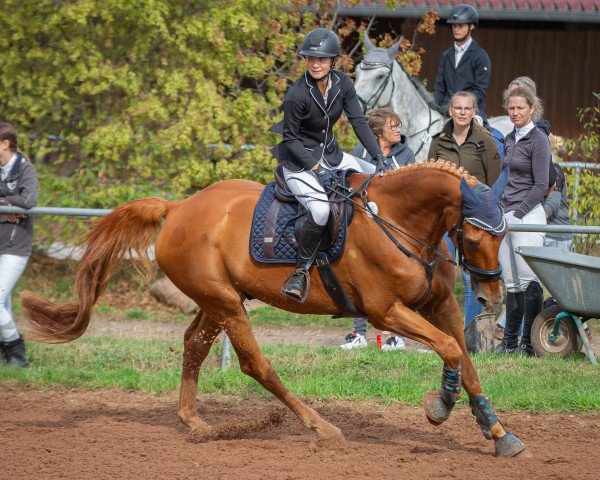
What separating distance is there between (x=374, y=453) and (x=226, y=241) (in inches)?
73.0

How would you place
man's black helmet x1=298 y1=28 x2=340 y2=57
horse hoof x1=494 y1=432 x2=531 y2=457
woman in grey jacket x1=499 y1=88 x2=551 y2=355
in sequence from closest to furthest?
horse hoof x1=494 y1=432 x2=531 y2=457 → man's black helmet x1=298 y1=28 x2=340 y2=57 → woman in grey jacket x1=499 y1=88 x2=551 y2=355

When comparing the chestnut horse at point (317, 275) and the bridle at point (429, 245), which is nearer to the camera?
the bridle at point (429, 245)

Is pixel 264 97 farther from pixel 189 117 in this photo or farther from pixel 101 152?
pixel 101 152

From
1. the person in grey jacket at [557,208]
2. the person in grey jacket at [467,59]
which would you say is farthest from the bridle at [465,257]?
the person in grey jacket at [467,59]

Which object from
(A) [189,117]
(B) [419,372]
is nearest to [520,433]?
(B) [419,372]

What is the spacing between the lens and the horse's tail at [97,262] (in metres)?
7.75

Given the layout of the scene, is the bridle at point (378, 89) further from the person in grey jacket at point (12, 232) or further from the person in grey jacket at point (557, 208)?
the person in grey jacket at point (12, 232)

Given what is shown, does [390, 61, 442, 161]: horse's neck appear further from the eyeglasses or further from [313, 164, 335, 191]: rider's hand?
[313, 164, 335, 191]: rider's hand

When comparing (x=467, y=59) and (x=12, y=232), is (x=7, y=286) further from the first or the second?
(x=467, y=59)

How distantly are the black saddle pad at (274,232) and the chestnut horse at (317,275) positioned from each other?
0.29ft

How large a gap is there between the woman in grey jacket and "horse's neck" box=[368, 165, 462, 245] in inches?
101

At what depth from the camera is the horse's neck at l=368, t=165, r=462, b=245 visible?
6438 mm

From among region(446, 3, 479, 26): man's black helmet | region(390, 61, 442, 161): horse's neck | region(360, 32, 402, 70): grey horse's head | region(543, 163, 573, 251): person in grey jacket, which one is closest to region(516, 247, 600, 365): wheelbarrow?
region(543, 163, 573, 251): person in grey jacket

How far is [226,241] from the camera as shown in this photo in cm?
721
